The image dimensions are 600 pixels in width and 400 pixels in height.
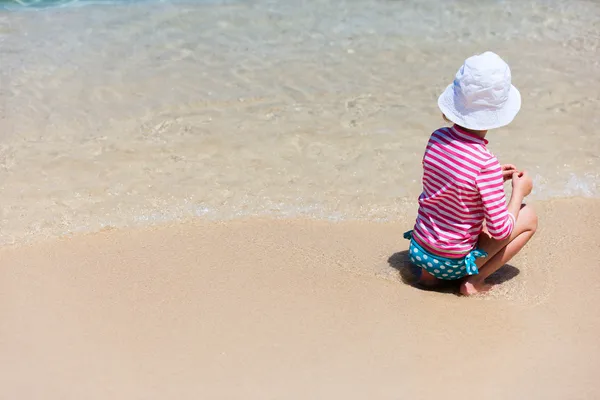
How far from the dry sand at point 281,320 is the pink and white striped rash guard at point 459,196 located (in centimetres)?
26

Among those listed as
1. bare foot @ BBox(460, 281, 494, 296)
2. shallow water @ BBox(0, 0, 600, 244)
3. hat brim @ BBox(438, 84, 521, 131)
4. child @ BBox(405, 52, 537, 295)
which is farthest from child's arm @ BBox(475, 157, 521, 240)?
shallow water @ BBox(0, 0, 600, 244)

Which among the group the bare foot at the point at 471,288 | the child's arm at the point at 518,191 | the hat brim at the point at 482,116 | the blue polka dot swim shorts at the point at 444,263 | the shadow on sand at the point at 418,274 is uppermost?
the hat brim at the point at 482,116

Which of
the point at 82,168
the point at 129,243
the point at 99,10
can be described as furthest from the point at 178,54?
the point at 129,243

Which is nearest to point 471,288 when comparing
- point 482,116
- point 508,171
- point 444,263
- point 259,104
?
point 444,263

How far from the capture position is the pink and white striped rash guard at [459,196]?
9.71 ft

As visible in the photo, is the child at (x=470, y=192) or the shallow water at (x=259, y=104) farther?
the shallow water at (x=259, y=104)

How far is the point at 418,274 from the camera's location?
135 inches

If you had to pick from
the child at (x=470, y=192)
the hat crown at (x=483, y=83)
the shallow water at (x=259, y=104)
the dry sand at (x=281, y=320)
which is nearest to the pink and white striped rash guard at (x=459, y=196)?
the child at (x=470, y=192)

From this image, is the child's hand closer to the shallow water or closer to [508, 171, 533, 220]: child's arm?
[508, 171, 533, 220]: child's arm

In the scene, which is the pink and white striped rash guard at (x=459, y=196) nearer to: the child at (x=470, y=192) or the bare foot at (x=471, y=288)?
the child at (x=470, y=192)

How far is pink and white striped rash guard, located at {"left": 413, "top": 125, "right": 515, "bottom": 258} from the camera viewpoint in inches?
116

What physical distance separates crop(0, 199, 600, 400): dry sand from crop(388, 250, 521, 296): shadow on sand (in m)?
0.02

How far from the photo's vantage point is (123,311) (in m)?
3.05

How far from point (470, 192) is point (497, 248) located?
1.12 feet
